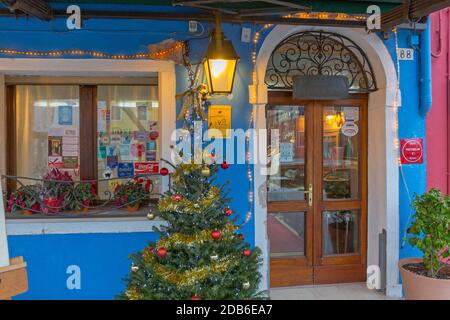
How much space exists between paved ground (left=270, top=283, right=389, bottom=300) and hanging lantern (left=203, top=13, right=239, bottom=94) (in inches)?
91.9

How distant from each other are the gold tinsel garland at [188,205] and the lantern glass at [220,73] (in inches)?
45.2

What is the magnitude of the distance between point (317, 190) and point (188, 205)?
2.34 metres

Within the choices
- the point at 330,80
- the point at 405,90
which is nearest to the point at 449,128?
the point at 405,90

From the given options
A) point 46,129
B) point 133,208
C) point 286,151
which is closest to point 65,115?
point 46,129

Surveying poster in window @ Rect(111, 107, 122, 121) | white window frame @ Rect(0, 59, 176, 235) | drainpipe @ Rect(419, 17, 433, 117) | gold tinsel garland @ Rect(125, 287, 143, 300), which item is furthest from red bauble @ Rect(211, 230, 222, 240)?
drainpipe @ Rect(419, 17, 433, 117)

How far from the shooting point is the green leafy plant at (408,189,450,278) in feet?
12.2

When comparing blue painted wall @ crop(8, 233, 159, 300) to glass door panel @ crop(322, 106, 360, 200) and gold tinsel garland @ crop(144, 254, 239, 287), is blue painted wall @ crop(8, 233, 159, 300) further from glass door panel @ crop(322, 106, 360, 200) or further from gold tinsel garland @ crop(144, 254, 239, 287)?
glass door panel @ crop(322, 106, 360, 200)

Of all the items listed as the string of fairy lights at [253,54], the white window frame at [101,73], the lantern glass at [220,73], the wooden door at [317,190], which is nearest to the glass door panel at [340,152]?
the wooden door at [317,190]

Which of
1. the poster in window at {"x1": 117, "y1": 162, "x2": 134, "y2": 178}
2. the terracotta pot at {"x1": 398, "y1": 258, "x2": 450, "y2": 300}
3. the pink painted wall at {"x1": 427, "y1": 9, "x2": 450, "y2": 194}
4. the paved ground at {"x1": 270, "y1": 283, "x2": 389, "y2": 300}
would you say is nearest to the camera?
the terracotta pot at {"x1": 398, "y1": 258, "x2": 450, "y2": 300}

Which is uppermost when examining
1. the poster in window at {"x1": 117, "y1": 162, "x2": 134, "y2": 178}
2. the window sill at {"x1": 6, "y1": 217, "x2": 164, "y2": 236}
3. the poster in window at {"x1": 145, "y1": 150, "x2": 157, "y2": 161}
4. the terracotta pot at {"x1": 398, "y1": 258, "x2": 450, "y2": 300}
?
the poster in window at {"x1": 145, "y1": 150, "x2": 157, "y2": 161}

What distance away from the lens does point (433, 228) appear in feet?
12.4

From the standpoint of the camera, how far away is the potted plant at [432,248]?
3707mm

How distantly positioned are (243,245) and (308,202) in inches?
73.3

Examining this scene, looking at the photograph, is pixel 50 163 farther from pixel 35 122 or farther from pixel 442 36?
pixel 442 36
